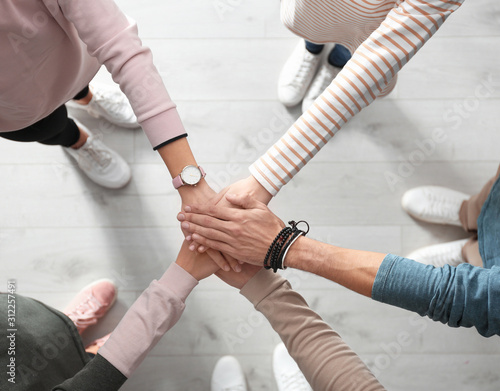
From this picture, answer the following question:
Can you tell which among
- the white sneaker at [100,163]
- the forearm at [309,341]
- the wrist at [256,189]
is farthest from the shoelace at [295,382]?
the white sneaker at [100,163]

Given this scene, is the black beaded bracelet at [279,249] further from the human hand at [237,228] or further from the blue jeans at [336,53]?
the blue jeans at [336,53]

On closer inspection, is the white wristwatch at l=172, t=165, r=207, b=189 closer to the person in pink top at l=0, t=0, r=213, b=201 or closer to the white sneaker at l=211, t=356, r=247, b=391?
the person in pink top at l=0, t=0, r=213, b=201

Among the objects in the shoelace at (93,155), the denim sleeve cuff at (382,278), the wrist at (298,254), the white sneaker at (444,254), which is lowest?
the white sneaker at (444,254)

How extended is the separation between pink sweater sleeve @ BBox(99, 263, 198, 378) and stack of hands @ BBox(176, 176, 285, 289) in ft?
0.19

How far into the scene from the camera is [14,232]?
1.66 meters

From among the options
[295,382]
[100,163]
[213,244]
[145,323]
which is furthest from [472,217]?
[100,163]

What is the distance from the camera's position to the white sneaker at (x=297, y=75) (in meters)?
1.66

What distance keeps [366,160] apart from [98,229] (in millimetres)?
1017

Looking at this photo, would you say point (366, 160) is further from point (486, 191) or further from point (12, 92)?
point (12, 92)

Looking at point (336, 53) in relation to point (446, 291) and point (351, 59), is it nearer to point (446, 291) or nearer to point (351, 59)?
point (351, 59)

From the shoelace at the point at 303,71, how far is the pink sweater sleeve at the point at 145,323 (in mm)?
865

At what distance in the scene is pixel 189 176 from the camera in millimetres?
1138

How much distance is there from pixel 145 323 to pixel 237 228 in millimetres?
310

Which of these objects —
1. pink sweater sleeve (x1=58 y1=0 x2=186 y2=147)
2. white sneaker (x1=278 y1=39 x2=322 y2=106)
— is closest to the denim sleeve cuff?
pink sweater sleeve (x1=58 y1=0 x2=186 y2=147)
